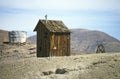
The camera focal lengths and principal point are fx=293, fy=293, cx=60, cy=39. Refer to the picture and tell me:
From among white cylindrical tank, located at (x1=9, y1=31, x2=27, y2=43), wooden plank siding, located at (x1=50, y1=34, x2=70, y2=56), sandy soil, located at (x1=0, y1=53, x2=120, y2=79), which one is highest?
white cylindrical tank, located at (x1=9, y1=31, x2=27, y2=43)

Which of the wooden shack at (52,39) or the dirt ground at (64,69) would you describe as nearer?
the dirt ground at (64,69)

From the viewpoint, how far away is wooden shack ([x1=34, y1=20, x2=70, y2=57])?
123ft

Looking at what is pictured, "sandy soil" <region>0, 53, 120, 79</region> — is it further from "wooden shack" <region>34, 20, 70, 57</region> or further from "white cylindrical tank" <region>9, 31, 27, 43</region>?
"white cylindrical tank" <region>9, 31, 27, 43</region>

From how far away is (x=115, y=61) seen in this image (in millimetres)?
27797

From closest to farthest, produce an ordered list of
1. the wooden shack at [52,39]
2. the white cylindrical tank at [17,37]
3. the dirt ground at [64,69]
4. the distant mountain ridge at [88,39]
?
Result: 1. the dirt ground at [64,69]
2. the wooden shack at [52,39]
3. the white cylindrical tank at [17,37]
4. the distant mountain ridge at [88,39]

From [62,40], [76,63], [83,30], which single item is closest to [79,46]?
[83,30]

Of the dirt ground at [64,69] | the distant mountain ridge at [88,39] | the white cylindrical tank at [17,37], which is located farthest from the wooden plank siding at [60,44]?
the distant mountain ridge at [88,39]

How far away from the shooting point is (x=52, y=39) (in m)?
37.5

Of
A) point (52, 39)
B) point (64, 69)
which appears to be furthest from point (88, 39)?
point (64, 69)

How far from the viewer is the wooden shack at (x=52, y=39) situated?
37.4m

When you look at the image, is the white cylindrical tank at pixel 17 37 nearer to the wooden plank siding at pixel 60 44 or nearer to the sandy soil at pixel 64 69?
the wooden plank siding at pixel 60 44

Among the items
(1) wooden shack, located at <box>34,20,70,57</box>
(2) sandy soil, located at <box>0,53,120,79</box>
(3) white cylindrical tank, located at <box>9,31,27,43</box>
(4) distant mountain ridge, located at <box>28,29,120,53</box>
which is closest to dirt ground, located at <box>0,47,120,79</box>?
(2) sandy soil, located at <box>0,53,120,79</box>

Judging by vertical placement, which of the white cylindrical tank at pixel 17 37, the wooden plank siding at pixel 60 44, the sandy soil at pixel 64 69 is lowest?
the sandy soil at pixel 64 69

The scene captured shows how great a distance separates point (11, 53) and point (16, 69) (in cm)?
2191
